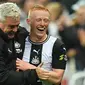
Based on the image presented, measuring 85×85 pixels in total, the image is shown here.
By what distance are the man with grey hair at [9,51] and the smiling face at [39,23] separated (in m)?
0.33

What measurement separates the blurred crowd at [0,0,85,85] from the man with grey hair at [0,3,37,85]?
338cm

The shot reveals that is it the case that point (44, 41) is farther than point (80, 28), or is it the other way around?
point (80, 28)

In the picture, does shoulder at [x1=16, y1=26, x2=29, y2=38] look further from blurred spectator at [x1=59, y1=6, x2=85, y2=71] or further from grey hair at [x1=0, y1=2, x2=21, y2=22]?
blurred spectator at [x1=59, y1=6, x2=85, y2=71]

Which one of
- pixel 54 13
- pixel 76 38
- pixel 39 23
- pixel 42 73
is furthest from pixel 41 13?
pixel 54 13

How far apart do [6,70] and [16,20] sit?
563 millimetres

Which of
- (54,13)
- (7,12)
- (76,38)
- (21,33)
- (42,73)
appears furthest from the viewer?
(54,13)

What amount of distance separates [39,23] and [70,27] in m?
3.68

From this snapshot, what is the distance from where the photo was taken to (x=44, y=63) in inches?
213

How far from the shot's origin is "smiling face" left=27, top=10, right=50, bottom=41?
5340mm

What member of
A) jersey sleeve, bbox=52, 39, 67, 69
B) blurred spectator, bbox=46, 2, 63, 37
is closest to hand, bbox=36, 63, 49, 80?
jersey sleeve, bbox=52, 39, 67, 69

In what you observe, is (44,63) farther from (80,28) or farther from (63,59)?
(80,28)

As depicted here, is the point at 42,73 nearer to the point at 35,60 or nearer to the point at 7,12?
the point at 35,60

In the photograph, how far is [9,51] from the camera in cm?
511

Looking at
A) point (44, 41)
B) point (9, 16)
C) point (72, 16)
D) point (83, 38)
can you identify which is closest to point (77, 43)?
point (83, 38)
